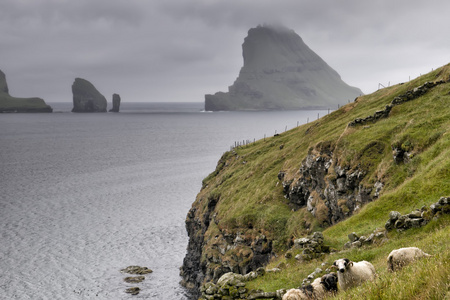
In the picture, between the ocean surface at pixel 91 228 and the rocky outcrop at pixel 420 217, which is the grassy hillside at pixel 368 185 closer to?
the rocky outcrop at pixel 420 217

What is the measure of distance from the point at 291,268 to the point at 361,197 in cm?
1700

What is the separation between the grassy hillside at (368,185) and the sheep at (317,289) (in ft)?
7.79

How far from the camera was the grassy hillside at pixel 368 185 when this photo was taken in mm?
13055

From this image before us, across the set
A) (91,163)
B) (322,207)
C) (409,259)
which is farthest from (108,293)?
(91,163)

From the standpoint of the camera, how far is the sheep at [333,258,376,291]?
17.8 m

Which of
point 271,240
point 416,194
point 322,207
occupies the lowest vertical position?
point 271,240

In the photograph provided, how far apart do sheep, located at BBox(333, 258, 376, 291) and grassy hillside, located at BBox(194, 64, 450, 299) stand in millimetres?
681

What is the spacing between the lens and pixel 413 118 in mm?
46469

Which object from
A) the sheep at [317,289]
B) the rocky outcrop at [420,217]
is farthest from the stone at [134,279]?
the sheep at [317,289]

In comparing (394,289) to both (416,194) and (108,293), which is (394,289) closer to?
(416,194)

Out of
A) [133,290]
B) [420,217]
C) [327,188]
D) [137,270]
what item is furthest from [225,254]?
[420,217]

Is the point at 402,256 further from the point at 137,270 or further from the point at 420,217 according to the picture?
the point at 137,270

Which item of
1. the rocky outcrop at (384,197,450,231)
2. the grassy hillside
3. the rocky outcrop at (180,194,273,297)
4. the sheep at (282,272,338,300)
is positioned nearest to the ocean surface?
the rocky outcrop at (180,194,273,297)

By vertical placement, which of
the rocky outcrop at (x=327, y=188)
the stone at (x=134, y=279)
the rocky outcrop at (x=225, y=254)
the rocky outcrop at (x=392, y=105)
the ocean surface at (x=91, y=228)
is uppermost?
the rocky outcrop at (x=392, y=105)
